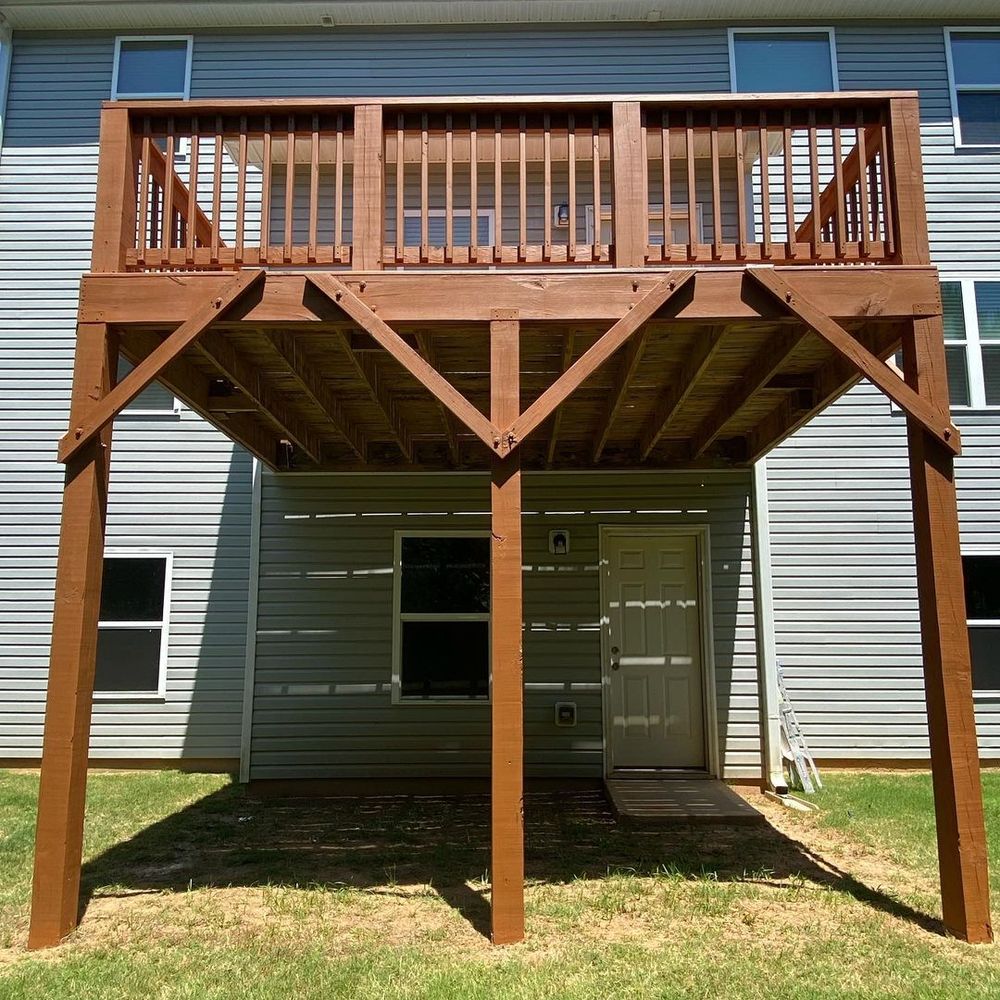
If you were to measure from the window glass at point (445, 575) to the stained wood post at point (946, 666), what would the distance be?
4.26 metres

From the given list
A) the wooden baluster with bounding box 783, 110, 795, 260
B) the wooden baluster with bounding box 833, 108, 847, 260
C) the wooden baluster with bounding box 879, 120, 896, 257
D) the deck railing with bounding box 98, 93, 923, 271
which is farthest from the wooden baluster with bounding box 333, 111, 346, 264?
the wooden baluster with bounding box 879, 120, 896, 257

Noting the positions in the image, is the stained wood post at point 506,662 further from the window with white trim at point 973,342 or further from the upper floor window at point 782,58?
the upper floor window at point 782,58

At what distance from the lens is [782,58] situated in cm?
888

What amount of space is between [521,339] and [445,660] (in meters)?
3.74

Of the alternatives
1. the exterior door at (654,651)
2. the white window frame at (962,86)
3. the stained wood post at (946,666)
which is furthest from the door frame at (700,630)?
the white window frame at (962,86)

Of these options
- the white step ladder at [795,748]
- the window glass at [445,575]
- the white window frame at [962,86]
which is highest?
the white window frame at [962,86]

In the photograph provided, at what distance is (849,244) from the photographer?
461 centimetres

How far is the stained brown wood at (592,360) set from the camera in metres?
4.22

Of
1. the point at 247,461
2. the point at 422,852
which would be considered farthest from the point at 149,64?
the point at 422,852

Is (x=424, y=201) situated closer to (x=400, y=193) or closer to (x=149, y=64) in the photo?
(x=400, y=193)

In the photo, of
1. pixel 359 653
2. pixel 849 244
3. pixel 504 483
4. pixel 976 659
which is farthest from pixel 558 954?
pixel 976 659

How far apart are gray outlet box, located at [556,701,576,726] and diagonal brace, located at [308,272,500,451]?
3.98 meters

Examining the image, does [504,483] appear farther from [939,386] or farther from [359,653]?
[359,653]

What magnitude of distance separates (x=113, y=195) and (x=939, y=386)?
175 inches
